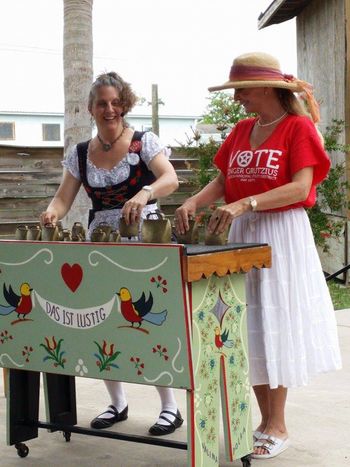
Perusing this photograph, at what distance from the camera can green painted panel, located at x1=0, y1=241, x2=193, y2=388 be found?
131 inches

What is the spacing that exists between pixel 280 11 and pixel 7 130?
68.4 feet

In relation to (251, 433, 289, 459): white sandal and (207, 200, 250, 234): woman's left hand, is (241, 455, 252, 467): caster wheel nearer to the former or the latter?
(251, 433, 289, 459): white sandal

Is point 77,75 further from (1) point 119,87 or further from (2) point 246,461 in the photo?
(2) point 246,461

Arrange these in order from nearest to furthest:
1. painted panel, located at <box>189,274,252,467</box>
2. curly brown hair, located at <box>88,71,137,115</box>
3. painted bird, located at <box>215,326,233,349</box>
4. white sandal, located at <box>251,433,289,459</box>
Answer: painted panel, located at <box>189,274,252,467</box>
painted bird, located at <box>215,326,233,349</box>
white sandal, located at <box>251,433,289,459</box>
curly brown hair, located at <box>88,71,137,115</box>

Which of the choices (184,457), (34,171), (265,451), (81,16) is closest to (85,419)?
(184,457)

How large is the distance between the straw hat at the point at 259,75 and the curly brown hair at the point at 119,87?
503 millimetres

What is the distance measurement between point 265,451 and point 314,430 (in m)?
0.54

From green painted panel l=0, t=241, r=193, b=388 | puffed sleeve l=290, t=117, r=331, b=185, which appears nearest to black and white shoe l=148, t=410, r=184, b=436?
green painted panel l=0, t=241, r=193, b=388

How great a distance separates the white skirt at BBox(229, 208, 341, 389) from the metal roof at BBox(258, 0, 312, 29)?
7.92 metres

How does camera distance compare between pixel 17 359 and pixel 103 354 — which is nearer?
pixel 103 354

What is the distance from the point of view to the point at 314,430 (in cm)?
443

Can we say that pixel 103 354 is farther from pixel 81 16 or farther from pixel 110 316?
pixel 81 16

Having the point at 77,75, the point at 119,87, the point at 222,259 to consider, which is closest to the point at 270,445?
the point at 222,259

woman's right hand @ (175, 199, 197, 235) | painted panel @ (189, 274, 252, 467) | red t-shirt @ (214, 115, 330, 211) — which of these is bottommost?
painted panel @ (189, 274, 252, 467)
